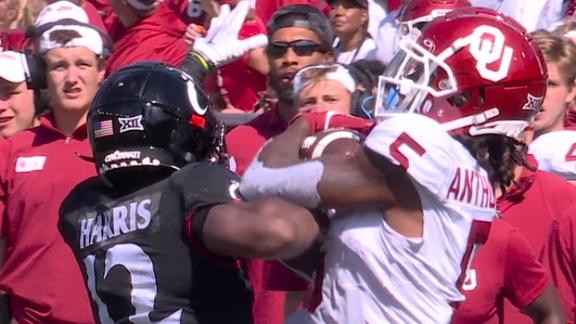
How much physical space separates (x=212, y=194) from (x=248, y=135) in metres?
2.72

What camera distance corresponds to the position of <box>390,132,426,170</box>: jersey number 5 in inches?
127

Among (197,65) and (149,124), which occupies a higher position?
(149,124)

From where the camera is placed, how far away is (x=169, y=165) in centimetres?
A: 355

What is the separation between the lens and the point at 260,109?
7.07 metres

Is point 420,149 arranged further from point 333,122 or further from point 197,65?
point 197,65

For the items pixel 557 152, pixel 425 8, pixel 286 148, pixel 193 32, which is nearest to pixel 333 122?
pixel 286 148

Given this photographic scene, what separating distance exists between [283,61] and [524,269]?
209 centimetres

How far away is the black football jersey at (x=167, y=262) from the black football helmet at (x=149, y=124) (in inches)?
2.9

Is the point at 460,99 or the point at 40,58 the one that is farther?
the point at 40,58

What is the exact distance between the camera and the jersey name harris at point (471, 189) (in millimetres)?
3330

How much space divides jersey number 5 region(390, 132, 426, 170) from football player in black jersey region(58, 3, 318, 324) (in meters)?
0.43

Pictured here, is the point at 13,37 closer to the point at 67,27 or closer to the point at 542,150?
the point at 67,27

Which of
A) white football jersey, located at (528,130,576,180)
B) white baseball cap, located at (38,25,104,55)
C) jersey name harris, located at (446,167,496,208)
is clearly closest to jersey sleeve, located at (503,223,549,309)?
white football jersey, located at (528,130,576,180)

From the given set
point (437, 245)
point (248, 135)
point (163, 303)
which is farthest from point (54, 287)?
point (437, 245)
